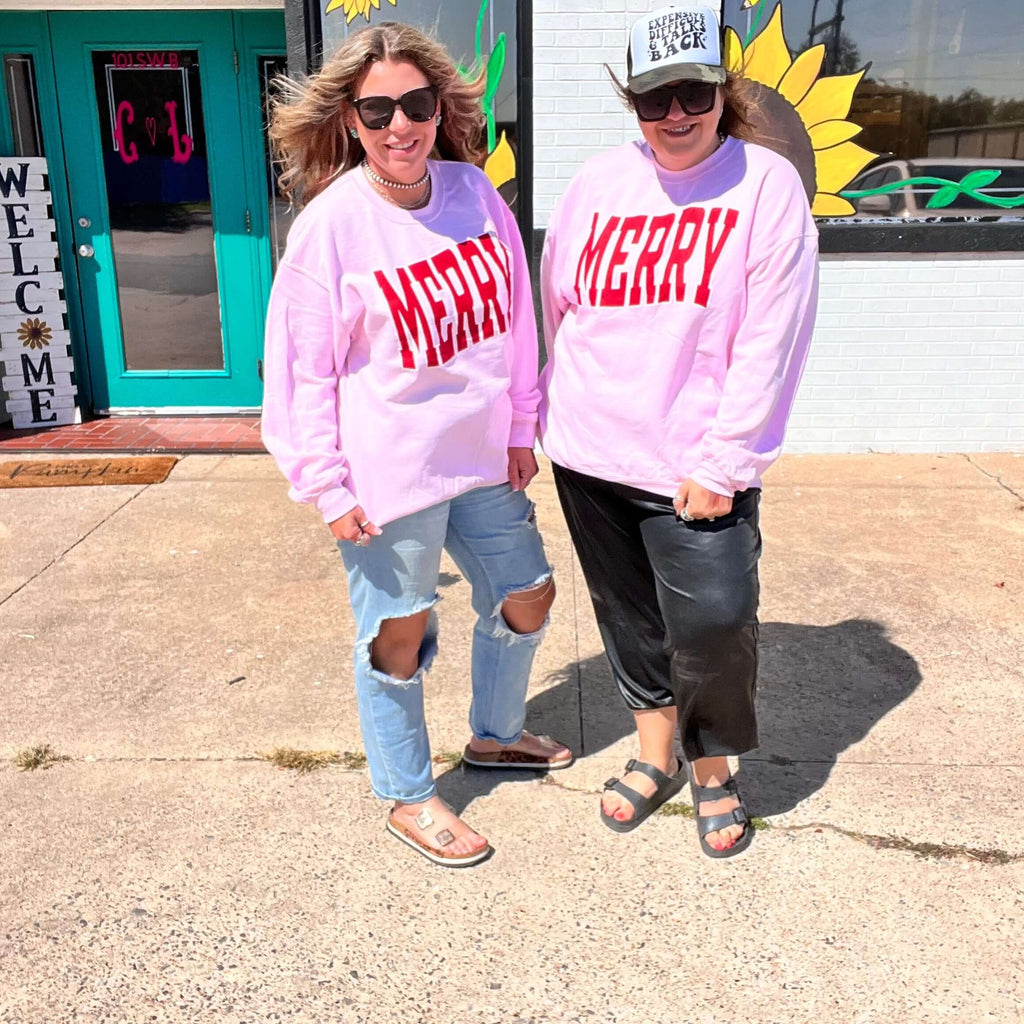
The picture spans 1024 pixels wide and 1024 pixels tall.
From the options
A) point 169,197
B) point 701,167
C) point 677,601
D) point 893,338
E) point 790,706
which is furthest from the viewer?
point 169,197

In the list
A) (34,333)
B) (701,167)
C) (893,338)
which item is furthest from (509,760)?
(34,333)

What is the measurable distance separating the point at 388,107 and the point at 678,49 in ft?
1.94

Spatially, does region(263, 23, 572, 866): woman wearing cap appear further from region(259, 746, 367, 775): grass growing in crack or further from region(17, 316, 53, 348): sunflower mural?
region(17, 316, 53, 348): sunflower mural

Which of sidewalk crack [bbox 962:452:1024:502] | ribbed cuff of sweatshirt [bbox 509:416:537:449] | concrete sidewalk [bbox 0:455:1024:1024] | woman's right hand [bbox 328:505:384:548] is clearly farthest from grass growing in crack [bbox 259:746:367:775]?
sidewalk crack [bbox 962:452:1024:502]

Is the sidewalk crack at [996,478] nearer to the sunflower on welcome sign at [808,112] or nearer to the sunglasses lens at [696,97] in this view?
the sunflower on welcome sign at [808,112]

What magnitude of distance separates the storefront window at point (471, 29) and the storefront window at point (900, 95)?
112 cm

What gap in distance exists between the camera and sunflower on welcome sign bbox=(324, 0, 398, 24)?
5266 mm

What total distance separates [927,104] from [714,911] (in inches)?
181

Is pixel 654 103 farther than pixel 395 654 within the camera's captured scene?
No

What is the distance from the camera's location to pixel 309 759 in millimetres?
2863

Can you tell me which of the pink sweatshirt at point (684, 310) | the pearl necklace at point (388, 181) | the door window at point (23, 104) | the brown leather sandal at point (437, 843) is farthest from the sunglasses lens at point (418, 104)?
the door window at point (23, 104)

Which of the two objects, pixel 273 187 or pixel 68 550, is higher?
pixel 273 187

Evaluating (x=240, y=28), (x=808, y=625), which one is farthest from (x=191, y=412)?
(x=808, y=625)

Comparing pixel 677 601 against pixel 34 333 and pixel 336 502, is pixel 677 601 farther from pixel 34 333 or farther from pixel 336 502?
pixel 34 333
